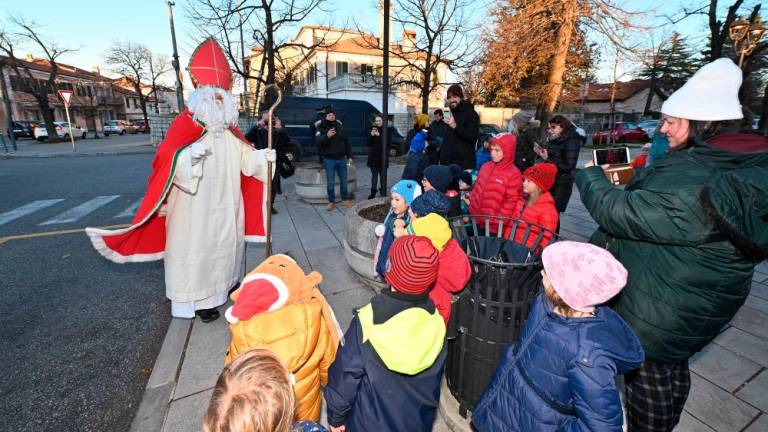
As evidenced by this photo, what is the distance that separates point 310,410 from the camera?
1.92 metres

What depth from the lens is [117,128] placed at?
124 feet

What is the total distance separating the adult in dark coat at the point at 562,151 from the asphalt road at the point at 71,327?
464cm

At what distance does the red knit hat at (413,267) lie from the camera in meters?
1.52

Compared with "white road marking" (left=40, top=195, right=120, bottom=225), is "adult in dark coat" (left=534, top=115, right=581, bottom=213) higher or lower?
higher

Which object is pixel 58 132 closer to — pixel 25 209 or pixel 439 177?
pixel 25 209

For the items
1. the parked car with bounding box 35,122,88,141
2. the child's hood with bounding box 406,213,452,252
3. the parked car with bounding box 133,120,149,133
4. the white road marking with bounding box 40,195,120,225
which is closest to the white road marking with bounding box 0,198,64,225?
the white road marking with bounding box 40,195,120,225

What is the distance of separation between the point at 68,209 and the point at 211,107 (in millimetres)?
6767

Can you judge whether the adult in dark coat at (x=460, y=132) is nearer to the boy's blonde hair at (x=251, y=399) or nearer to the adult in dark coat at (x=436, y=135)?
the adult in dark coat at (x=436, y=135)

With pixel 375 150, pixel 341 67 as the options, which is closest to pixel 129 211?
pixel 375 150

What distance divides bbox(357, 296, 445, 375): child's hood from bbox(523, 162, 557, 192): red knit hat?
2019 mm

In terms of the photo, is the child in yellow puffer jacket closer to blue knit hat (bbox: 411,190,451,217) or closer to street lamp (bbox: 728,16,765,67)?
blue knit hat (bbox: 411,190,451,217)

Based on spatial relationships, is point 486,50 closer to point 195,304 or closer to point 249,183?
point 249,183

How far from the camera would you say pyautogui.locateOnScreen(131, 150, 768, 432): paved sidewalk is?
2279 mm

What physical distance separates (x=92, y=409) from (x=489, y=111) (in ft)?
79.9
